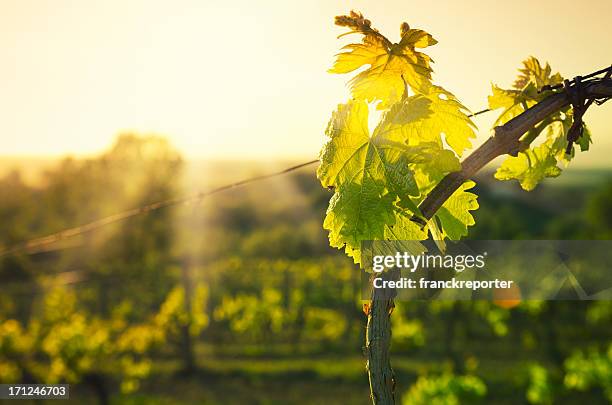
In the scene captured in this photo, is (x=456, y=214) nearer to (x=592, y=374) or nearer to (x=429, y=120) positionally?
(x=429, y=120)

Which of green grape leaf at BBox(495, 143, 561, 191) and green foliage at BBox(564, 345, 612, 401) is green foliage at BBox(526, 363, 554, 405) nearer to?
green foliage at BBox(564, 345, 612, 401)

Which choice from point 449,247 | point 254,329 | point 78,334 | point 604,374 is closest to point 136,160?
point 254,329

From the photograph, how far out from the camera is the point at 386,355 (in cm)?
103

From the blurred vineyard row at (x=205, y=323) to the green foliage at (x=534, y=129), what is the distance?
5553mm

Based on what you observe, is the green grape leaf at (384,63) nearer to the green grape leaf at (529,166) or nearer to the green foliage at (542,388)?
the green grape leaf at (529,166)

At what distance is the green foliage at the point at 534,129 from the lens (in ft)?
3.94

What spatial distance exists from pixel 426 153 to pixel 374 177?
0.09 meters

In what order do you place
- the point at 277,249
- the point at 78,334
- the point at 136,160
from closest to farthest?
the point at 78,334 < the point at 136,160 < the point at 277,249

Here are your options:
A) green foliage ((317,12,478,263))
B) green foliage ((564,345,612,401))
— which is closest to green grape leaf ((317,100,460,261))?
green foliage ((317,12,478,263))

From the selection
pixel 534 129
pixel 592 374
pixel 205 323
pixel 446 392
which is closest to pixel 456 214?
pixel 534 129

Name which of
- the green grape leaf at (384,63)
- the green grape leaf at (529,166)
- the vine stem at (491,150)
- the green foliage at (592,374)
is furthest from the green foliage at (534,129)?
the green foliage at (592,374)

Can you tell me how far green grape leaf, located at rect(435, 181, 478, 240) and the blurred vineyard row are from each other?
569cm

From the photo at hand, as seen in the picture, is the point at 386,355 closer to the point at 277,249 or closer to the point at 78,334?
the point at 78,334

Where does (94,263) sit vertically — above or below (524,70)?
above
